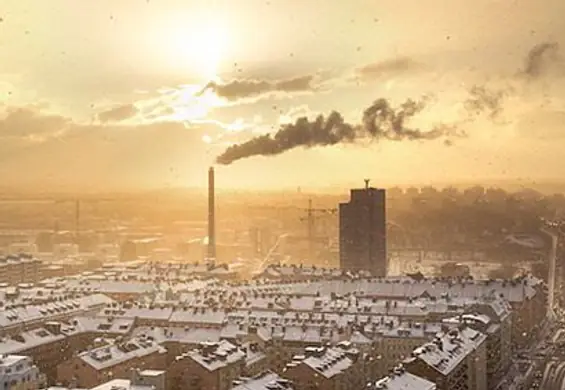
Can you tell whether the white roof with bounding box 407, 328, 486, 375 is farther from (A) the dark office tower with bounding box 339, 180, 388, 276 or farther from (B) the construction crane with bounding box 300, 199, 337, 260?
(B) the construction crane with bounding box 300, 199, 337, 260

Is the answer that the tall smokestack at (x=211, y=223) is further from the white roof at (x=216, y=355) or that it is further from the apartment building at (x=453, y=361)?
the white roof at (x=216, y=355)

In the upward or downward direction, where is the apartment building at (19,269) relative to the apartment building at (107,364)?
downward

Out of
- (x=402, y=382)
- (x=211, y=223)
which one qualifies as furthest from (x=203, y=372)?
(x=211, y=223)

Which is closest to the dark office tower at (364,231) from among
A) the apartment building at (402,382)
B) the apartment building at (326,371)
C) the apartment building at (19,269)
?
the apartment building at (19,269)

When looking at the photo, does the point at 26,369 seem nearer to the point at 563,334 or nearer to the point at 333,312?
the point at 333,312

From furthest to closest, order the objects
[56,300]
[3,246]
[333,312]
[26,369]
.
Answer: [3,246]
[56,300]
[333,312]
[26,369]

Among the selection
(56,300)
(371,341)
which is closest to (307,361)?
(371,341)
